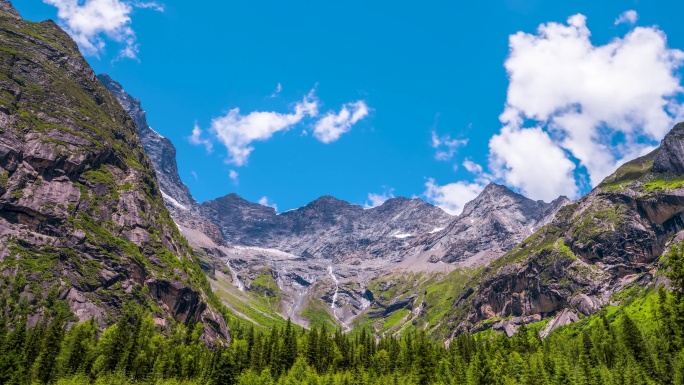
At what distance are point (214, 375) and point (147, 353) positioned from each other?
2108 inches

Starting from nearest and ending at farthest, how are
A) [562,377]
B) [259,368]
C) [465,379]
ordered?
[562,377], [465,379], [259,368]

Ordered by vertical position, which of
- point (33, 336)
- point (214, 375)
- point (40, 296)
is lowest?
point (214, 375)

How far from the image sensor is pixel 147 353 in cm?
15475

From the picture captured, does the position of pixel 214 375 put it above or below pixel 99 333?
below

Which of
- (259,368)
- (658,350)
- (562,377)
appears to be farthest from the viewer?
(259,368)

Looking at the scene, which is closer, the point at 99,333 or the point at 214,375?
the point at 214,375

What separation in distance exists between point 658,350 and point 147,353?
6331 inches

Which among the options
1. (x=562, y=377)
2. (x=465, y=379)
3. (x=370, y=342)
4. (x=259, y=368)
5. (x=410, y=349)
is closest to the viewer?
(x=562, y=377)

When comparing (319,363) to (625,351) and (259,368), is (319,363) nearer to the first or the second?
(259,368)

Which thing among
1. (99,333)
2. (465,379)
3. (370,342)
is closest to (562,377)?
(465,379)

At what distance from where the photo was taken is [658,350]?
134m

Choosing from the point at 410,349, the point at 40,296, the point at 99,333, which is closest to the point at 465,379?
the point at 410,349

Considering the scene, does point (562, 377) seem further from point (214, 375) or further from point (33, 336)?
point (33, 336)

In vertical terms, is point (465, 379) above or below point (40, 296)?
below
